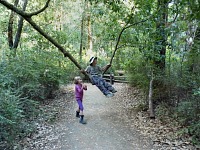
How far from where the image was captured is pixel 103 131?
24.4 ft

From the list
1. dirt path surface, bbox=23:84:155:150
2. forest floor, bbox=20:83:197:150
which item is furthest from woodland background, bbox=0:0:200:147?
dirt path surface, bbox=23:84:155:150

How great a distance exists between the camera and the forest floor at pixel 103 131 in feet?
20.9

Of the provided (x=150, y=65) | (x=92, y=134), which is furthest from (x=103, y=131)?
(x=150, y=65)

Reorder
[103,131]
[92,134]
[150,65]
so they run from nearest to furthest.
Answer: [92,134]
[103,131]
[150,65]

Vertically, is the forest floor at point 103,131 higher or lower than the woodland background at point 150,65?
lower

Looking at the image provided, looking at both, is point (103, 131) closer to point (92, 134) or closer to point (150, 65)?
point (92, 134)

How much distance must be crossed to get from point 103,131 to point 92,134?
1.46 feet

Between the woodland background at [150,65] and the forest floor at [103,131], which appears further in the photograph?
the forest floor at [103,131]

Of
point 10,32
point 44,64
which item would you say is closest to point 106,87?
point 44,64

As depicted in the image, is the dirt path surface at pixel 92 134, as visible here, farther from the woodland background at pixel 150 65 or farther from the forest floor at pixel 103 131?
the woodland background at pixel 150 65

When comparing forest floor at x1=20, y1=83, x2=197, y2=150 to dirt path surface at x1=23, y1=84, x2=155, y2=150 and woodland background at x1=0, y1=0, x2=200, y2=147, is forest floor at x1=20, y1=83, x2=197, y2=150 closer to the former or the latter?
dirt path surface at x1=23, y1=84, x2=155, y2=150

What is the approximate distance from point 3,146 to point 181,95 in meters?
5.42

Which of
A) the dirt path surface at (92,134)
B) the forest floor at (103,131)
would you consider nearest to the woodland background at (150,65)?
the forest floor at (103,131)

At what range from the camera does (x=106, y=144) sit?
6.41m
